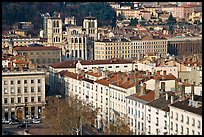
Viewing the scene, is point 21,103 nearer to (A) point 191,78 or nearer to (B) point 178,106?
(A) point 191,78

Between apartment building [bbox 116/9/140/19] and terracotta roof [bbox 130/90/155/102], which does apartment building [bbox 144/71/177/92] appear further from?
apartment building [bbox 116/9/140/19]

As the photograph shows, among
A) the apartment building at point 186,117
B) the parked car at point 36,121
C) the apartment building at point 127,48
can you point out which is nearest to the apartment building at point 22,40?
the apartment building at point 127,48

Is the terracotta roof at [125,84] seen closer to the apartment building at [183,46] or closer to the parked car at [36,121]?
the parked car at [36,121]

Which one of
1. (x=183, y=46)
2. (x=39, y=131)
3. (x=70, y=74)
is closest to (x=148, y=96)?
(x=39, y=131)

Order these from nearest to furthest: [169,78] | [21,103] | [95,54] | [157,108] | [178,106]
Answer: [178,106], [157,108], [169,78], [21,103], [95,54]

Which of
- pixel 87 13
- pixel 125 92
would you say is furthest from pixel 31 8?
pixel 125 92

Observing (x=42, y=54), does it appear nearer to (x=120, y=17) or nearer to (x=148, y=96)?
(x=148, y=96)

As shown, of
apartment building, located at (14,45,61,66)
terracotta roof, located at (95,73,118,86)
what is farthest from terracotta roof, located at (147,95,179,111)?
apartment building, located at (14,45,61,66)
